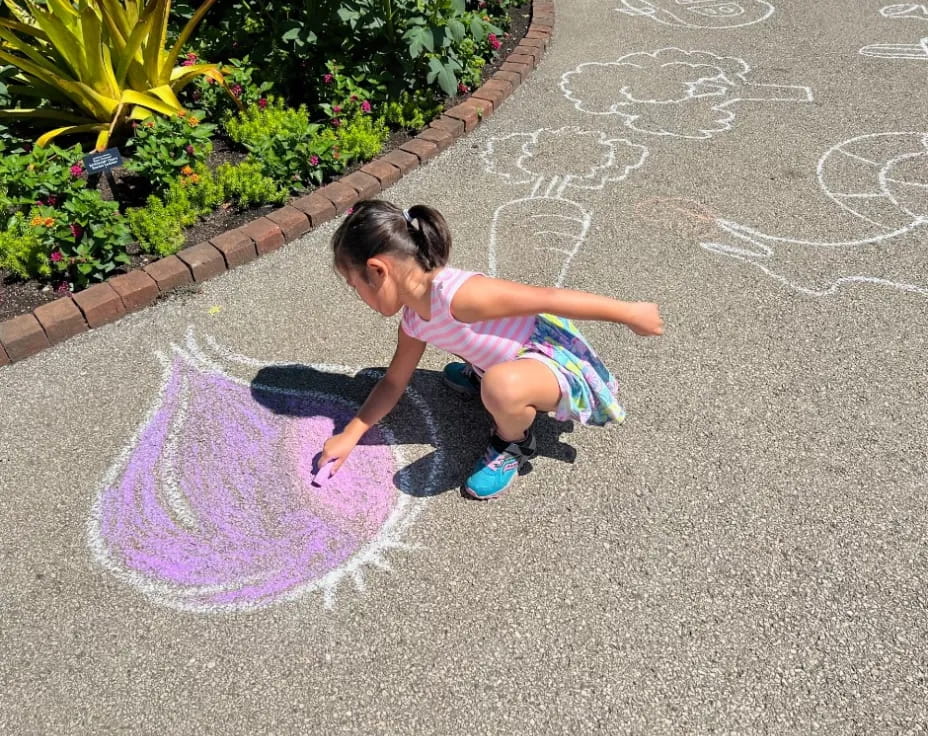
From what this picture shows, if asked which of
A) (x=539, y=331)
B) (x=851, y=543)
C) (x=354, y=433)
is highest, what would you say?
(x=539, y=331)

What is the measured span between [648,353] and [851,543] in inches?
41.1

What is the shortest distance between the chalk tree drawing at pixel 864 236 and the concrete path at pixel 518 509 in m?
0.02

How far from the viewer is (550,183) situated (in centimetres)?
404

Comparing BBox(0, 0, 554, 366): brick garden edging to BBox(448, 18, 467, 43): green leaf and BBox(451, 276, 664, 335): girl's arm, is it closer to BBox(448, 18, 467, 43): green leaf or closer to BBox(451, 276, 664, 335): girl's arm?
BBox(448, 18, 467, 43): green leaf

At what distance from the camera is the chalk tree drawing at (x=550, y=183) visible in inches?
138

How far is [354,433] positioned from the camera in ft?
8.01

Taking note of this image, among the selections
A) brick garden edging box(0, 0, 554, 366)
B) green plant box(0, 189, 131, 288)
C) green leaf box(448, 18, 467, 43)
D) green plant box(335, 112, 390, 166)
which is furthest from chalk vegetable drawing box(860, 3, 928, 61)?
green plant box(0, 189, 131, 288)

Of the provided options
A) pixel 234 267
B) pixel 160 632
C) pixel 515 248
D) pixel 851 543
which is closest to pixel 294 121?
pixel 234 267

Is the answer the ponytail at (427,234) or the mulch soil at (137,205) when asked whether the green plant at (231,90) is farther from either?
the ponytail at (427,234)

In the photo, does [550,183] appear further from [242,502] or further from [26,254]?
[26,254]

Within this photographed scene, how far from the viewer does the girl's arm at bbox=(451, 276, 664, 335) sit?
6.45ft

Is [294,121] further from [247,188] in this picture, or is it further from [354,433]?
[354,433]

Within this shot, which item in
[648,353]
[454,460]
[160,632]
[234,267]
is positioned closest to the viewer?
[160,632]

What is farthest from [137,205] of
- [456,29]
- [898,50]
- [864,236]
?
[898,50]
